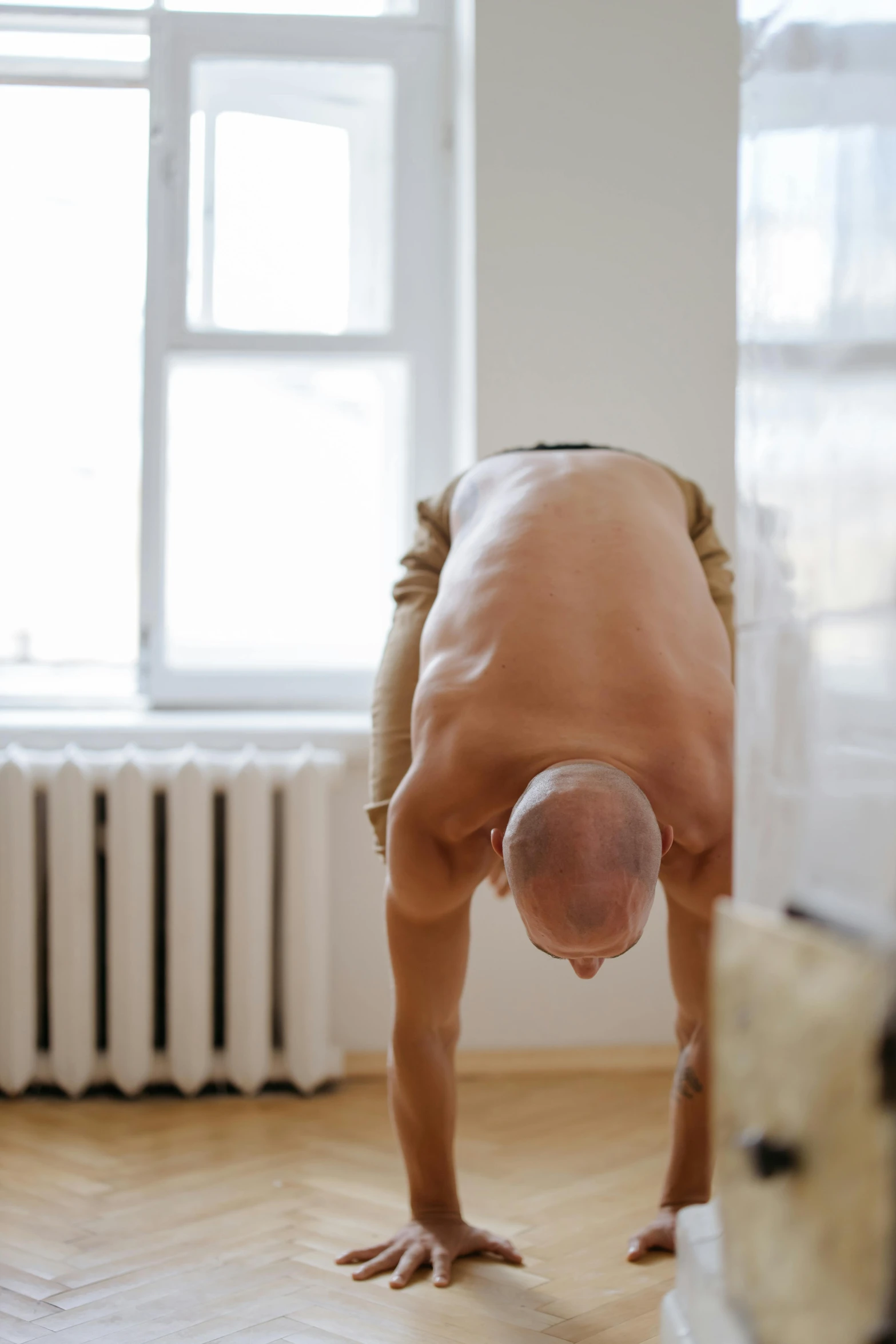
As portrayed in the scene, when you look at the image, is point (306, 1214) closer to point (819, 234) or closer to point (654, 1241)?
point (654, 1241)

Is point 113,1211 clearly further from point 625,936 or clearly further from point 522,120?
point 522,120

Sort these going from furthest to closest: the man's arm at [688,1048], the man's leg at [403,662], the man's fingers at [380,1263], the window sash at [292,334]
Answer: the window sash at [292,334] → the man's leg at [403,662] → the man's fingers at [380,1263] → the man's arm at [688,1048]

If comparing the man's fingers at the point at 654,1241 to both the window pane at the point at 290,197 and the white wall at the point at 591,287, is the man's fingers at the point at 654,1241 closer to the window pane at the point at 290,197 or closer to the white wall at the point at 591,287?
the white wall at the point at 591,287

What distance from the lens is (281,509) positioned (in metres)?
3.42

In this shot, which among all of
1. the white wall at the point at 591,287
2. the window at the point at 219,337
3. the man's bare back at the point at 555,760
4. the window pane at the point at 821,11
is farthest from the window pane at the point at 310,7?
the window pane at the point at 821,11

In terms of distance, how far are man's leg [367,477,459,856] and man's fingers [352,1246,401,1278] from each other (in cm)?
60

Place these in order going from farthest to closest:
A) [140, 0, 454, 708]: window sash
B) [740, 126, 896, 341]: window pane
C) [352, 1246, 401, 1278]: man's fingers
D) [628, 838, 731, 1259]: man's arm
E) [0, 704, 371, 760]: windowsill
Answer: [140, 0, 454, 708]: window sash, [0, 704, 371, 760]: windowsill, [352, 1246, 401, 1278]: man's fingers, [628, 838, 731, 1259]: man's arm, [740, 126, 896, 341]: window pane

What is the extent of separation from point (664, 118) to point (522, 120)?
0.34 metres

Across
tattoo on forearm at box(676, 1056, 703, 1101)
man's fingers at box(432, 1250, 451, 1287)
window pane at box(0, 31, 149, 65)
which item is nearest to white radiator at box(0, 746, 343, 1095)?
man's fingers at box(432, 1250, 451, 1287)

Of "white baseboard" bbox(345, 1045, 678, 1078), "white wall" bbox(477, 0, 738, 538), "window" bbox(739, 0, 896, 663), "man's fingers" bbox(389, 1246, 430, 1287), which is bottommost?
"white baseboard" bbox(345, 1045, 678, 1078)

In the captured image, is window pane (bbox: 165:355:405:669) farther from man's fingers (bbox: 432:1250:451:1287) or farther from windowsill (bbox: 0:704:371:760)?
man's fingers (bbox: 432:1250:451:1287)

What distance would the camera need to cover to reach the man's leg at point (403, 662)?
2.13m

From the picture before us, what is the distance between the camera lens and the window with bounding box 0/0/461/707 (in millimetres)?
3371

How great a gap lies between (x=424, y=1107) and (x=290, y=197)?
2361mm
